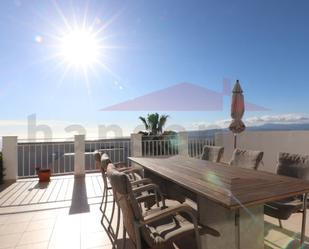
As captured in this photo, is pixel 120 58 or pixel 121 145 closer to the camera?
pixel 120 58

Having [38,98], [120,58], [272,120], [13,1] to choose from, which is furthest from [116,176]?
[272,120]

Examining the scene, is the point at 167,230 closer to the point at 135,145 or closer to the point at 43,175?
the point at 43,175

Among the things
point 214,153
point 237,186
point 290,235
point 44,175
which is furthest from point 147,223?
point 44,175

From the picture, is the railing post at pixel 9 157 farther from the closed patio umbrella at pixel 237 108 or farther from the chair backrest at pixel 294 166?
the chair backrest at pixel 294 166

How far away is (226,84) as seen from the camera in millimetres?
8055

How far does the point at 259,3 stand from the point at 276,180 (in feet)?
18.4

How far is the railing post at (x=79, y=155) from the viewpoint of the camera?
245 inches

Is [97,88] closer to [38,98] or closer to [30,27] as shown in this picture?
[38,98]

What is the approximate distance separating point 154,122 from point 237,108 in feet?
19.4

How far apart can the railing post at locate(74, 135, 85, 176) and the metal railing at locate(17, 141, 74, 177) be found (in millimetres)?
273

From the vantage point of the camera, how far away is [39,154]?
673 centimetres

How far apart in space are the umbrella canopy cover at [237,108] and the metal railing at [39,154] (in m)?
4.54

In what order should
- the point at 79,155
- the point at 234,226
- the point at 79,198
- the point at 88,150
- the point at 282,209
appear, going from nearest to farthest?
the point at 234,226, the point at 282,209, the point at 79,198, the point at 79,155, the point at 88,150

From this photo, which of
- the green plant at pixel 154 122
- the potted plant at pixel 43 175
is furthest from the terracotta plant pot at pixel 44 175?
the green plant at pixel 154 122
